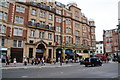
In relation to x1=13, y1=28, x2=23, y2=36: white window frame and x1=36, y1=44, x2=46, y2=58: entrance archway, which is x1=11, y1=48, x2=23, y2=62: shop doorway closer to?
x1=13, y1=28, x2=23, y2=36: white window frame

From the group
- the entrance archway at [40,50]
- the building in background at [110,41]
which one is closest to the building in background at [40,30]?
the entrance archway at [40,50]

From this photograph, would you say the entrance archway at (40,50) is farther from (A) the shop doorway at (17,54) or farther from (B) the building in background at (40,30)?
(A) the shop doorway at (17,54)

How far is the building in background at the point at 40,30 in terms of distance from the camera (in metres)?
31.5

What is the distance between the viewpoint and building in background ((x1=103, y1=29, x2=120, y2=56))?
7812cm

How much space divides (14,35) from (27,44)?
3752mm

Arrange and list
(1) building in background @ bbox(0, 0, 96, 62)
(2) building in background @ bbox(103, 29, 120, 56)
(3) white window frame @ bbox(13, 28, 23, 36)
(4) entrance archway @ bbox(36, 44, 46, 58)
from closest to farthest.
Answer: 1. (1) building in background @ bbox(0, 0, 96, 62)
2. (3) white window frame @ bbox(13, 28, 23, 36)
3. (4) entrance archway @ bbox(36, 44, 46, 58)
4. (2) building in background @ bbox(103, 29, 120, 56)

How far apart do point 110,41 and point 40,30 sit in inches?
2235

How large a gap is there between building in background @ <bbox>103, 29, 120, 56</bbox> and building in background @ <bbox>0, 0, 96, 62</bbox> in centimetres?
3196

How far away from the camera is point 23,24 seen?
34719 millimetres

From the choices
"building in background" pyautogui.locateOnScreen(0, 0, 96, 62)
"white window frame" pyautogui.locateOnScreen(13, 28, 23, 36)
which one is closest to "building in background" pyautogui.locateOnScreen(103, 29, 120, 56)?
"building in background" pyautogui.locateOnScreen(0, 0, 96, 62)

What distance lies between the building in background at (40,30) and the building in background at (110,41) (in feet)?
105

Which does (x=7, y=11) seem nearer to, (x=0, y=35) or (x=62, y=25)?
(x=0, y=35)

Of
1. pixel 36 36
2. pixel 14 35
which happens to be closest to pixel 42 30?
pixel 36 36

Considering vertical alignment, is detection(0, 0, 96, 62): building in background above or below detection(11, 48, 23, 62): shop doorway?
above
